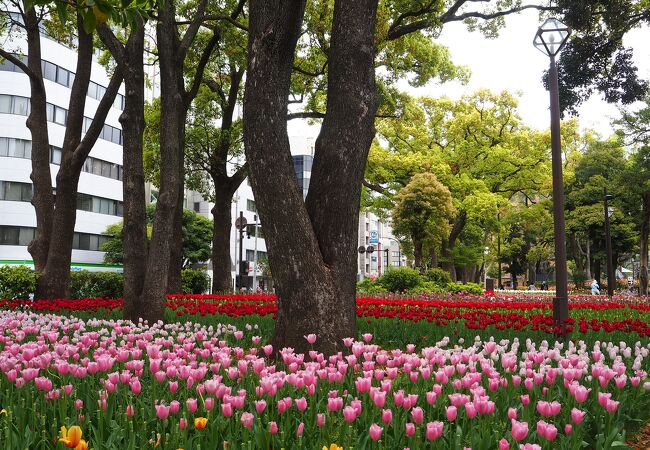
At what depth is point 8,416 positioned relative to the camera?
2715 millimetres

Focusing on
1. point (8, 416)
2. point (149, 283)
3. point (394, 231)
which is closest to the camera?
point (8, 416)

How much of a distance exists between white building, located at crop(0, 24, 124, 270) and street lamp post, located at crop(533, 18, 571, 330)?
35418 mm

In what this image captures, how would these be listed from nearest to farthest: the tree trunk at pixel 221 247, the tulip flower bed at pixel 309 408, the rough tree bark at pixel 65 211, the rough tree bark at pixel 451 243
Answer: the tulip flower bed at pixel 309 408
the rough tree bark at pixel 65 211
the tree trunk at pixel 221 247
the rough tree bark at pixel 451 243

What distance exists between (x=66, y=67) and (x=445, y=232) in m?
32.4

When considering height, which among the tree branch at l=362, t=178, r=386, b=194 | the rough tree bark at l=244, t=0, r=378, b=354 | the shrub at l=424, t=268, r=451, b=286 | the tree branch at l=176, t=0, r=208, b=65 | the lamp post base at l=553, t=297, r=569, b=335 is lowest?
the lamp post base at l=553, t=297, r=569, b=335

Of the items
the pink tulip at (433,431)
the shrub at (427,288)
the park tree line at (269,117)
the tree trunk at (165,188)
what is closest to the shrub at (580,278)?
the park tree line at (269,117)

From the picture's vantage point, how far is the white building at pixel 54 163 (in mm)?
39656

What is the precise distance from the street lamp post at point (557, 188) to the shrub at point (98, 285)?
46.2 feet

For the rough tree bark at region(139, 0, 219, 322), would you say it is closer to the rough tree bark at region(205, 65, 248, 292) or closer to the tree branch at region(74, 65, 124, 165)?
the tree branch at region(74, 65, 124, 165)

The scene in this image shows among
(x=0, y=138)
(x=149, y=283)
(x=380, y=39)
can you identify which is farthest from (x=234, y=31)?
(x=0, y=138)

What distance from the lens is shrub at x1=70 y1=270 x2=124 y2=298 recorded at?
17562 millimetres

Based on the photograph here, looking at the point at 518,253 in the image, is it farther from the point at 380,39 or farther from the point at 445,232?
the point at 380,39

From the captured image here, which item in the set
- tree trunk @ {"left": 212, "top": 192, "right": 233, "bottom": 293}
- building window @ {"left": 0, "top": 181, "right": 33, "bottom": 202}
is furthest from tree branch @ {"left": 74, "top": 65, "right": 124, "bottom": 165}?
building window @ {"left": 0, "top": 181, "right": 33, "bottom": 202}

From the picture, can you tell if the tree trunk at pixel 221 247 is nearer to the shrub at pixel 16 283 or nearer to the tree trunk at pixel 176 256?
the tree trunk at pixel 176 256
